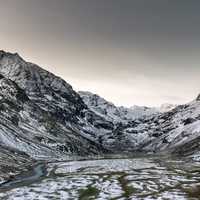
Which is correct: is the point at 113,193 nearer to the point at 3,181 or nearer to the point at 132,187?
the point at 132,187

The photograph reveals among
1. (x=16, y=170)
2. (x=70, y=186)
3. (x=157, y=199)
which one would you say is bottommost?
(x=157, y=199)

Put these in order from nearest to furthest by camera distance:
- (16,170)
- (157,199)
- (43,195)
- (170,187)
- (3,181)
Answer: (157,199), (43,195), (170,187), (3,181), (16,170)

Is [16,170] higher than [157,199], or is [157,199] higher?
[16,170]

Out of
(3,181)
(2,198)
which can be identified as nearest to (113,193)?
(2,198)

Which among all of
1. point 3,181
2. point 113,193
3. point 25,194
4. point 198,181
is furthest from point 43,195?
point 198,181

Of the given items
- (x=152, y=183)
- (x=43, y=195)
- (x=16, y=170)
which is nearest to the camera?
(x=43, y=195)

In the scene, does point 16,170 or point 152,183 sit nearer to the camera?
point 152,183

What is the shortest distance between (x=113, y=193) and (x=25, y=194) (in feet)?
59.0

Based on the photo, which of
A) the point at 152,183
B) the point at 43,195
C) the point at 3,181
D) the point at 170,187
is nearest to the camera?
the point at 43,195

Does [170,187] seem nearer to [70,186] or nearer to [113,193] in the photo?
[113,193]

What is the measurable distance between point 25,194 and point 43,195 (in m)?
4.10

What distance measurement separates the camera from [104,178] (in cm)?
11962

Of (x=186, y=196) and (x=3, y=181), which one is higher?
(x=3, y=181)

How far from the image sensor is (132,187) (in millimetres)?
99750
